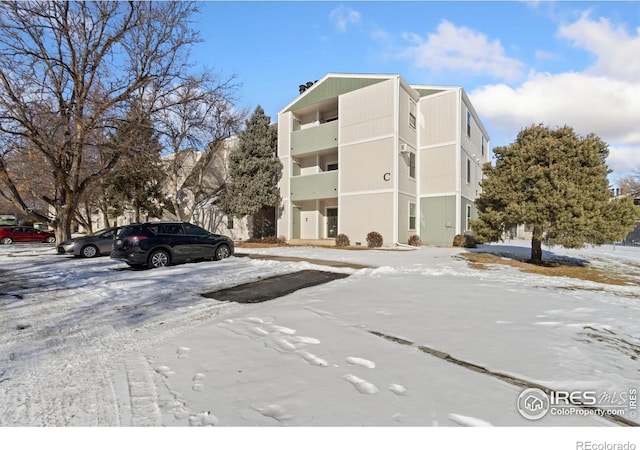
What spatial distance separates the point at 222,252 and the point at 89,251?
6615 millimetres

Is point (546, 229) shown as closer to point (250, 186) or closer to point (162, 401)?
point (162, 401)

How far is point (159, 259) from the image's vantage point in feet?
33.5

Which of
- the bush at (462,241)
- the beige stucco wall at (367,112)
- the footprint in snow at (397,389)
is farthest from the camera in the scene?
the bush at (462,241)

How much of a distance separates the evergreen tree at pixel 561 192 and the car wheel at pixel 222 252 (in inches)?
390

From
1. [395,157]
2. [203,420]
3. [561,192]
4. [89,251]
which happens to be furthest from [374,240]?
[203,420]

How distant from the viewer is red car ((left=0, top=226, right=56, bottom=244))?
82.5 ft

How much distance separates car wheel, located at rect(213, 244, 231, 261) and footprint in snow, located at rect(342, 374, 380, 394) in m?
9.78

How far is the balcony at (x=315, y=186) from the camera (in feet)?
69.1

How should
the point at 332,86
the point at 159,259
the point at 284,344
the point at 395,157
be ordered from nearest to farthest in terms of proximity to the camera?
the point at 284,344 → the point at 159,259 → the point at 395,157 → the point at 332,86

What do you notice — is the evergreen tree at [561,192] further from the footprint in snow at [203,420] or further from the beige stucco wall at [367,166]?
the footprint in snow at [203,420]

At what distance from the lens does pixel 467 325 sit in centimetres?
444

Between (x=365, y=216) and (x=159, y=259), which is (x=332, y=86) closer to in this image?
(x=365, y=216)

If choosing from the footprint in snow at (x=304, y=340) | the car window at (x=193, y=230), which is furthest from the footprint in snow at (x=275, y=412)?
the car window at (x=193, y=230)

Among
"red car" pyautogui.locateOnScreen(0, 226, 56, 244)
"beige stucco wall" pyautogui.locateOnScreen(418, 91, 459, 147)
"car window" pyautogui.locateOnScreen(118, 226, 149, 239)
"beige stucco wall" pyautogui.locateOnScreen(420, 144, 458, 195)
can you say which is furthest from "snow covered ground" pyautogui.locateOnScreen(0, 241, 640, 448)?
"red car" pyautogui.locateOnScreen(0, 226, 56, 244)
